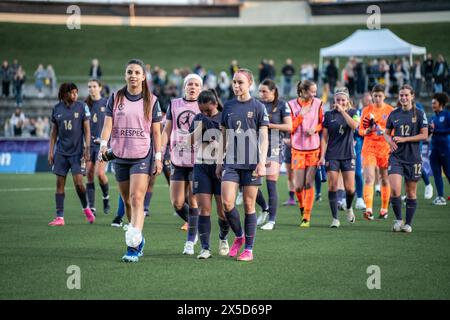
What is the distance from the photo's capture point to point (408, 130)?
1314 cm

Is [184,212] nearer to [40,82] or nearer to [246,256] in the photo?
[246,256]

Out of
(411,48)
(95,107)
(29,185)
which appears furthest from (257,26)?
(95,107)

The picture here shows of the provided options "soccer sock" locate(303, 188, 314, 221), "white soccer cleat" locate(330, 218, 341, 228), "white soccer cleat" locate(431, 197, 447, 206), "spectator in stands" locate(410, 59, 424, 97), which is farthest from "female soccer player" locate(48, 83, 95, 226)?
"spectator in stands" locate(410, 59, 424, 97)

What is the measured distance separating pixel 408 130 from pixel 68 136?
5712 mm

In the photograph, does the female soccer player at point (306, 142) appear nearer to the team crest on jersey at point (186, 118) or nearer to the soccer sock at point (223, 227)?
the team crest on jersey at point (186, 118)

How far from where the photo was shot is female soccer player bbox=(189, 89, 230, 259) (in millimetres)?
10414

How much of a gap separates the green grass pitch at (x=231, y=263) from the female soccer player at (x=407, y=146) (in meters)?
0.67

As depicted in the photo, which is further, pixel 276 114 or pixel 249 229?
pixel 276 114

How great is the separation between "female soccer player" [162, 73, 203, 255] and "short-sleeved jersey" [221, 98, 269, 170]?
0.93 metres

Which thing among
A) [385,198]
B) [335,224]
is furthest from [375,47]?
[335,224]

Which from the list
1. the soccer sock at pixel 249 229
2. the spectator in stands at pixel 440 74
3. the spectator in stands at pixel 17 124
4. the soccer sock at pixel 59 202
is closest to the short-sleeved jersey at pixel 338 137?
the soccer sock at pixel 249 229

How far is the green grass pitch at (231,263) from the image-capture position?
8281 mm

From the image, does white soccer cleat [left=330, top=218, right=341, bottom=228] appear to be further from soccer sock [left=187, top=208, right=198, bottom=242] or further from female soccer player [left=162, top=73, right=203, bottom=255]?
soccer sock [left=187, top=208, right=198, bottom=242]

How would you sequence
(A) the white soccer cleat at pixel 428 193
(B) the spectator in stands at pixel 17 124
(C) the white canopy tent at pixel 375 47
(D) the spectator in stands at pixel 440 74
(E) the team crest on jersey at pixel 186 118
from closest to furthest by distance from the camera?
(E) the team crest on jersey at pixel 186 118 < (A) the white soccer cleat at pixel 428 193 < (D) the spectator in stands at pixel 440 74 < (C) the white canopy tent at pixel 375 47 < (B) the spectator in stands at pixel 17 124
